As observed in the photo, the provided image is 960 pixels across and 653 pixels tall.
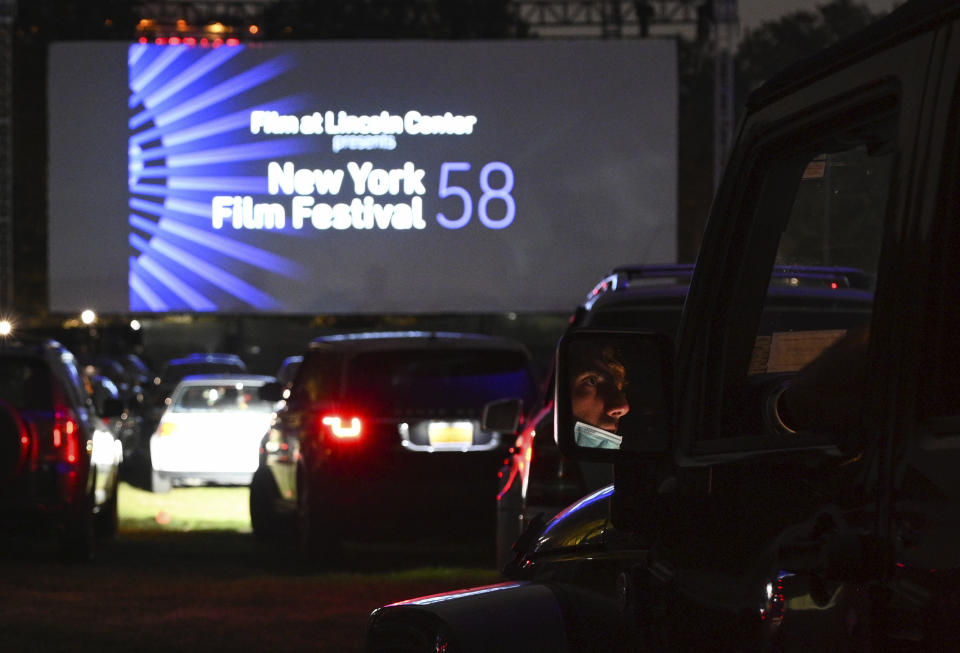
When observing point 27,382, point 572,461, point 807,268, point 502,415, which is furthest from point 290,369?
point 807,268

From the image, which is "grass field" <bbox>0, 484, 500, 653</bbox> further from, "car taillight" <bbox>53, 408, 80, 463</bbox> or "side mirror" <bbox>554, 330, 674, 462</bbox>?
"side mirror" <bbox>554, 330, 674, 462</bbox>

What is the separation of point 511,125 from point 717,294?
22263 millimetres

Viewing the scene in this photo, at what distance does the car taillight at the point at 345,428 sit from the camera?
11953mm

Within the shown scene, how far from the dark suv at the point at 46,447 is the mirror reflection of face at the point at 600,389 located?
8.83m

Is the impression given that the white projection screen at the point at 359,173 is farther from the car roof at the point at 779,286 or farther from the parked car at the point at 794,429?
the parked car at the point at 794,429

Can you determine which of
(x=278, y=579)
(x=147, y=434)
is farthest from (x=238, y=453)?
(x=278, y=579)

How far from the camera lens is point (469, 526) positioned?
39.4 feet

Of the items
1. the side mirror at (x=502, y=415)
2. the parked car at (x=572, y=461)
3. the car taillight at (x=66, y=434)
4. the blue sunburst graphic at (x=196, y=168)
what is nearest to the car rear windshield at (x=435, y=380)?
the car taillight at (x=66, y=434)

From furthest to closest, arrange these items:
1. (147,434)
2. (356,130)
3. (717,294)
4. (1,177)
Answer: (1,177) → (356,130) → (147,434) → (717,294)

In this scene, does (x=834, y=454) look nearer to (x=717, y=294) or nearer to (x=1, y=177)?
(x=717, y=294)

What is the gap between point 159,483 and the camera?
1855 centimetres

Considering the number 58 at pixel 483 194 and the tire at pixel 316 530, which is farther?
the number 58 at pixel 483 194

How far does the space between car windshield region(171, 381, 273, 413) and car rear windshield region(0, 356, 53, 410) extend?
611 cm

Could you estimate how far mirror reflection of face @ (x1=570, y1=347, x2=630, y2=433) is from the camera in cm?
272
